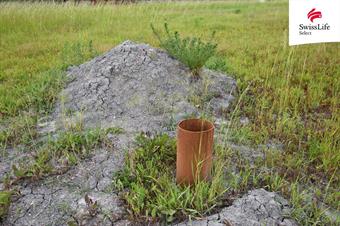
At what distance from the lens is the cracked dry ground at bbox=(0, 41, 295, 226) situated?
247 cm

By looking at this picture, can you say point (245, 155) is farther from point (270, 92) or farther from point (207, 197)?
point (270, 92)

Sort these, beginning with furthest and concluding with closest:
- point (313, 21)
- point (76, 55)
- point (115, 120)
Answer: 1. point (76, 55)
2. point (313, 21)
3. point (115, 120)

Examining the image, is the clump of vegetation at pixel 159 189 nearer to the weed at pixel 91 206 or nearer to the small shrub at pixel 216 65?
the weed at pixel 91 206

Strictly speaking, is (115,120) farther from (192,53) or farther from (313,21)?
(313,21)

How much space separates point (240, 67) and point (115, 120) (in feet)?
8.09

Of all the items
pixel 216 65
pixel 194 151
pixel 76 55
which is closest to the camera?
pixel 194 151

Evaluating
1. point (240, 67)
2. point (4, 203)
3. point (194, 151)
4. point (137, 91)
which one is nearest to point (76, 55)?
point (137, 91)

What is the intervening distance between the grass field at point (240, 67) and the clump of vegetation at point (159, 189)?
0.63m

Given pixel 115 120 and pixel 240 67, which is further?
pixel 240 67

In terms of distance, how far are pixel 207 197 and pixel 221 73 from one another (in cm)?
265

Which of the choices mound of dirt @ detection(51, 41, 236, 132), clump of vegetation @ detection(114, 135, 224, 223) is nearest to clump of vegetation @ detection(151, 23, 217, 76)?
mound of dirt @ detection(51, 41, 236, 132)

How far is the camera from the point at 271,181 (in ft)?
9.00

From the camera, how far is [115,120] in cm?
362

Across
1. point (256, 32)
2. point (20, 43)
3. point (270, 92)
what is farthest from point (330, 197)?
point (20, 43)
